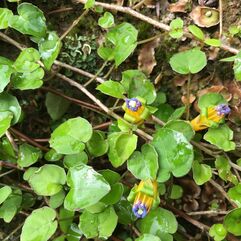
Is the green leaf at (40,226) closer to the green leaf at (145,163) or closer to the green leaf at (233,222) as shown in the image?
the green leaf at (145,163)

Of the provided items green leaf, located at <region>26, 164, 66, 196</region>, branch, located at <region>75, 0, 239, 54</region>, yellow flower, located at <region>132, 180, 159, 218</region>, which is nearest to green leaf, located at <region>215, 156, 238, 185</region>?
yellow flower, located at <region>132, 180, 159, 218</region>

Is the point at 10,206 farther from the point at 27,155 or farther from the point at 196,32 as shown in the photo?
the point at 196,32

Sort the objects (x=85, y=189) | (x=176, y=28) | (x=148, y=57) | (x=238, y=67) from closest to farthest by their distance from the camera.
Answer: (x=85, y=189), (x=238, y=67), (x=176, y=28), (x=148, y=57)

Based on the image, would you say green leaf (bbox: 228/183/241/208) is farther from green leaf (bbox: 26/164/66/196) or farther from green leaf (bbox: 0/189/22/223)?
green leaf (bbox: 0/189/22/223)

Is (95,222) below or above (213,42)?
below

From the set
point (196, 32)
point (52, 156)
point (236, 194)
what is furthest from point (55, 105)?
point (236, 194)

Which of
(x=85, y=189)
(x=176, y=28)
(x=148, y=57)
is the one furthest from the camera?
(x=148, y=57)

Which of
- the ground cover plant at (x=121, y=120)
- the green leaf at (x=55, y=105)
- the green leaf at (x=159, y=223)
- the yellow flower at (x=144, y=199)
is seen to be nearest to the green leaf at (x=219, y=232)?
the ground cover plant at (x=121, y=120)
